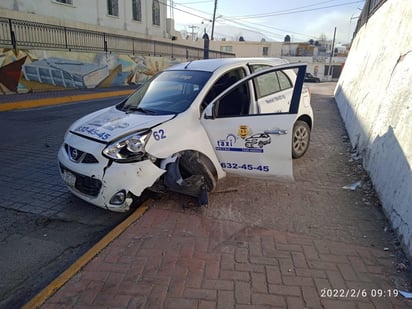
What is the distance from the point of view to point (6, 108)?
1078 centimetres

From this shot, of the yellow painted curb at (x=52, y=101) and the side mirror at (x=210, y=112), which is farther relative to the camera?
the yellow painted curb at (x=52, y=101)

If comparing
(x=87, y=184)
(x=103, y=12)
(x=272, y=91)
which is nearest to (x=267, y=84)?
(x=272, y=91)

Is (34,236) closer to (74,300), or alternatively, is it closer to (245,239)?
(74,300)

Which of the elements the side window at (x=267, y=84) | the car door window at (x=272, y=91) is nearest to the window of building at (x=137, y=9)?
the car door window at (x=272, y=91)

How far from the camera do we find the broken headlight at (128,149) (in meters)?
3.48

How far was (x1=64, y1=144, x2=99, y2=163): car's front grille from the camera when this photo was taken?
3549 mm

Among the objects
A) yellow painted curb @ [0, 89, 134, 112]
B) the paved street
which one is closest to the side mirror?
the paved street

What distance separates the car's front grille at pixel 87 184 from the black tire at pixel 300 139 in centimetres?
370

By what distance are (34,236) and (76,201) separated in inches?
32.6

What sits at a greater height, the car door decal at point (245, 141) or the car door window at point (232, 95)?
the car door window at point (232, 95)

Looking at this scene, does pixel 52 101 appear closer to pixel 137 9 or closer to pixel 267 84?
pixel 267 84

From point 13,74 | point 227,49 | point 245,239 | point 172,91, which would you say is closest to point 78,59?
point 13,74

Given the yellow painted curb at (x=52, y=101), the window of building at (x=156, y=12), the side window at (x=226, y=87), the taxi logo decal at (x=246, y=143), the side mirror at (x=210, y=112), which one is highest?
the window of building at (x=156, y=12)

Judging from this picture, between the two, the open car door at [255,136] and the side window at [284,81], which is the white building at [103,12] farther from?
the open car door at [255,136]
